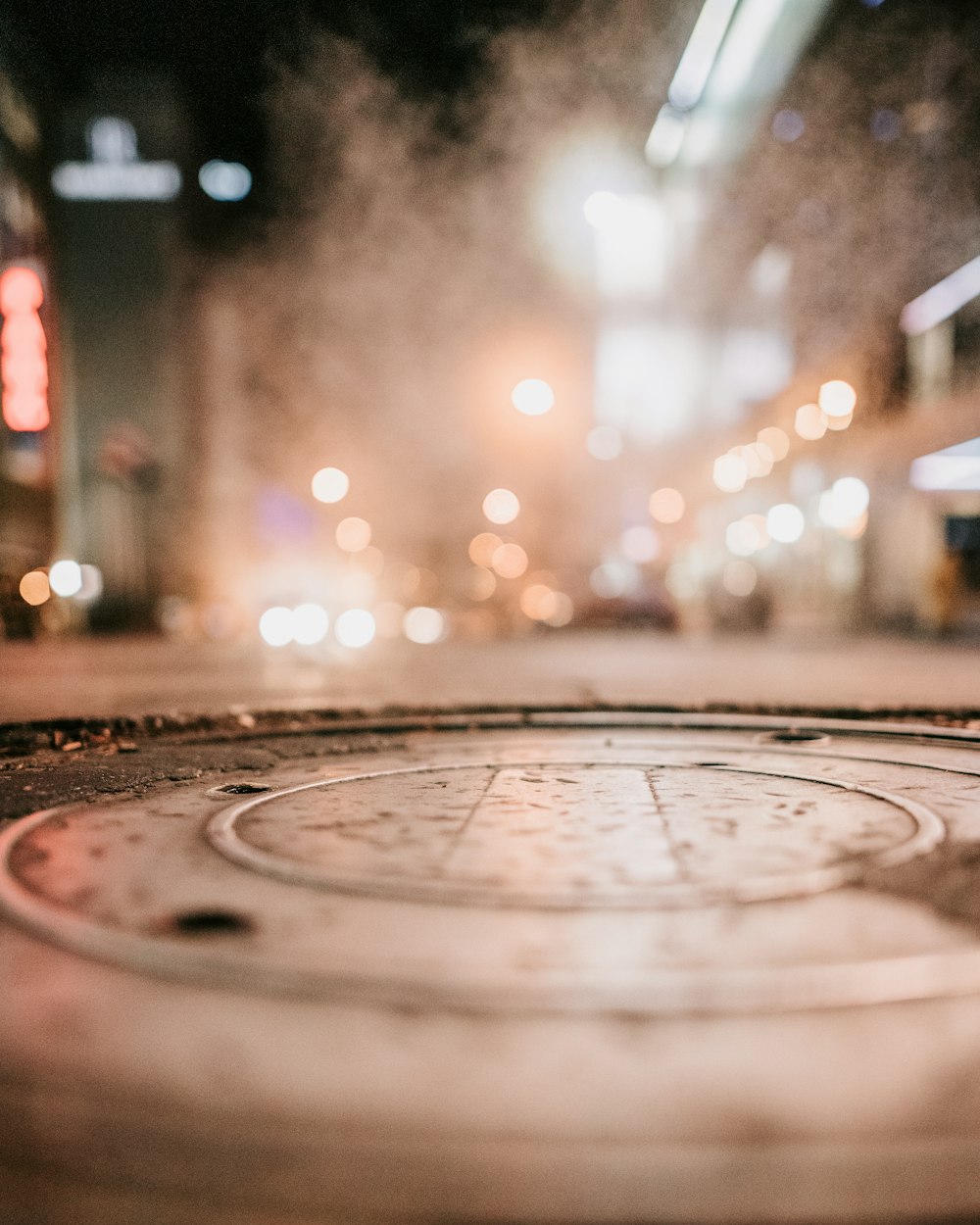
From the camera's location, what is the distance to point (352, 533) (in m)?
62.6

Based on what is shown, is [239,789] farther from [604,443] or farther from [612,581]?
[604,443]

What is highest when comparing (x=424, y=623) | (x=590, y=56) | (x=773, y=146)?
(x=773, y=146)

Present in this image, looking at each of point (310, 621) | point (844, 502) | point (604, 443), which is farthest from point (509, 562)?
point (844, 502)

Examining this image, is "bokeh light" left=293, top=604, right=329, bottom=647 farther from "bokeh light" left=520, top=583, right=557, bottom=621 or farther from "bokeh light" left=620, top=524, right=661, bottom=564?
"bokeh light" left=620, top=524, right=661, bottom=564

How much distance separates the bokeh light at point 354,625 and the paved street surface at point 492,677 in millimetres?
7521

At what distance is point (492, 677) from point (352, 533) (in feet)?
177

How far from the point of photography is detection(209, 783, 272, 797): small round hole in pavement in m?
3.71

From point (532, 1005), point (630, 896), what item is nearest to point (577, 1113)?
point (532, 1005)

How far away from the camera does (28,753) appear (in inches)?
199

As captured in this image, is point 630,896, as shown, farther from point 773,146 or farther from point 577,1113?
point 773,146

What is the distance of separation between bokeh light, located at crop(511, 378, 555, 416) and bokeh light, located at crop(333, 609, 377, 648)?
14325 mm

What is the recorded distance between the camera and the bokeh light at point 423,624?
2648cm

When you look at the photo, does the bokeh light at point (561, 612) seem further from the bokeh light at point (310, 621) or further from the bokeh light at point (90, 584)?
the bokeh light at point (90, 584)

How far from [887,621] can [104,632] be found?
19567mm
